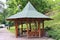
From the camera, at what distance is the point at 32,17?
21609 mm

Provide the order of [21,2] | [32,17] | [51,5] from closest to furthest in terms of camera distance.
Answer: [32,17] → [21,2] → [51,5]

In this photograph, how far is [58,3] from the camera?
3688 centimetres

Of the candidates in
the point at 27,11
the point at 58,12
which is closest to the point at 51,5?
the point at 58,12

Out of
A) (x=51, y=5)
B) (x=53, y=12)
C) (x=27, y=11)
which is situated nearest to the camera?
(x=27, y=11)

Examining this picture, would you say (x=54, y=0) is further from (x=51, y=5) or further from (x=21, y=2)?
(x=21, y=2)

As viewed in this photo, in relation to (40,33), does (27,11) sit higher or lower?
higher

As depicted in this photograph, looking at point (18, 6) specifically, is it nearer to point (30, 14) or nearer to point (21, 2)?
point (21, 2)

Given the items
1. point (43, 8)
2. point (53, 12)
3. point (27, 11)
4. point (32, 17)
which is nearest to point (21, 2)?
point (43, 8)

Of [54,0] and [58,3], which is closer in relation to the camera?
[58,3]

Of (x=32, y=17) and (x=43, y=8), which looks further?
(x=43, y=8)

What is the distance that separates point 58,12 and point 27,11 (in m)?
11.5

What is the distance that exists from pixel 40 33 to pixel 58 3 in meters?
15.7

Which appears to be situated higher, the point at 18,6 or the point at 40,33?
the point at 18,6

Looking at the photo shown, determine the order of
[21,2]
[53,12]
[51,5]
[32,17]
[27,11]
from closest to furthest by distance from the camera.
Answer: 1. [32,17]
2. [27,11]
3. [21,2]
4. [53,12]
5. [51,5]
